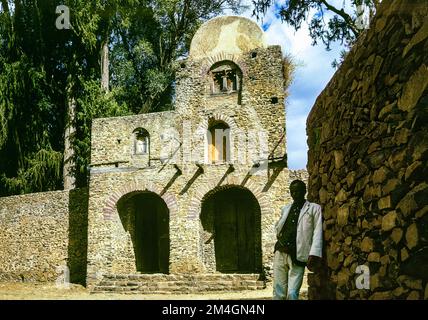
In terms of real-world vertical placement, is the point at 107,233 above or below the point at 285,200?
below

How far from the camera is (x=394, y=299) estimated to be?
2766mm

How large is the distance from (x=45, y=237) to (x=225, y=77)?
334 inches

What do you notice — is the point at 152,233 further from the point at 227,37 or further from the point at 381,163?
the point at 381,163

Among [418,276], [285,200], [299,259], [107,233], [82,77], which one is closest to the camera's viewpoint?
[418,276]

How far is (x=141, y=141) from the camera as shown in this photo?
15.1m

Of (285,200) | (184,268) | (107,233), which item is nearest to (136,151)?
(107,233)

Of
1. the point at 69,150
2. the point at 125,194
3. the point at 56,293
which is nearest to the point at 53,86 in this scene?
the point at 69,150

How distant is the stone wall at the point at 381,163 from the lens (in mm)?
2539

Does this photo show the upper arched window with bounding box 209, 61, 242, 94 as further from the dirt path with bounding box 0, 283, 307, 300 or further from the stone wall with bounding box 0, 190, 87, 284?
the dirt path with bounding box 0, 283, 307, 300

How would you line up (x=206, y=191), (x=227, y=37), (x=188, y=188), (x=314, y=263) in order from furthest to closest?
(x=227, y=37) < (x=188, y=188) < (x=206, y=191) < (x=314, y=263)

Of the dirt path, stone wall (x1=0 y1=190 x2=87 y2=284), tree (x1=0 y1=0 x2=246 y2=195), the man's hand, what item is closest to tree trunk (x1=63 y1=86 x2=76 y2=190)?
tree (x1=0 y1=0 x2=246 y2=195)

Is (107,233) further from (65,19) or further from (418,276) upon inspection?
(418,276)

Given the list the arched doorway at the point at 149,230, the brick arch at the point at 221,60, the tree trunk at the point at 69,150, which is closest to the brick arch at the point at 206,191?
the arched doorway at the point at 149,230
